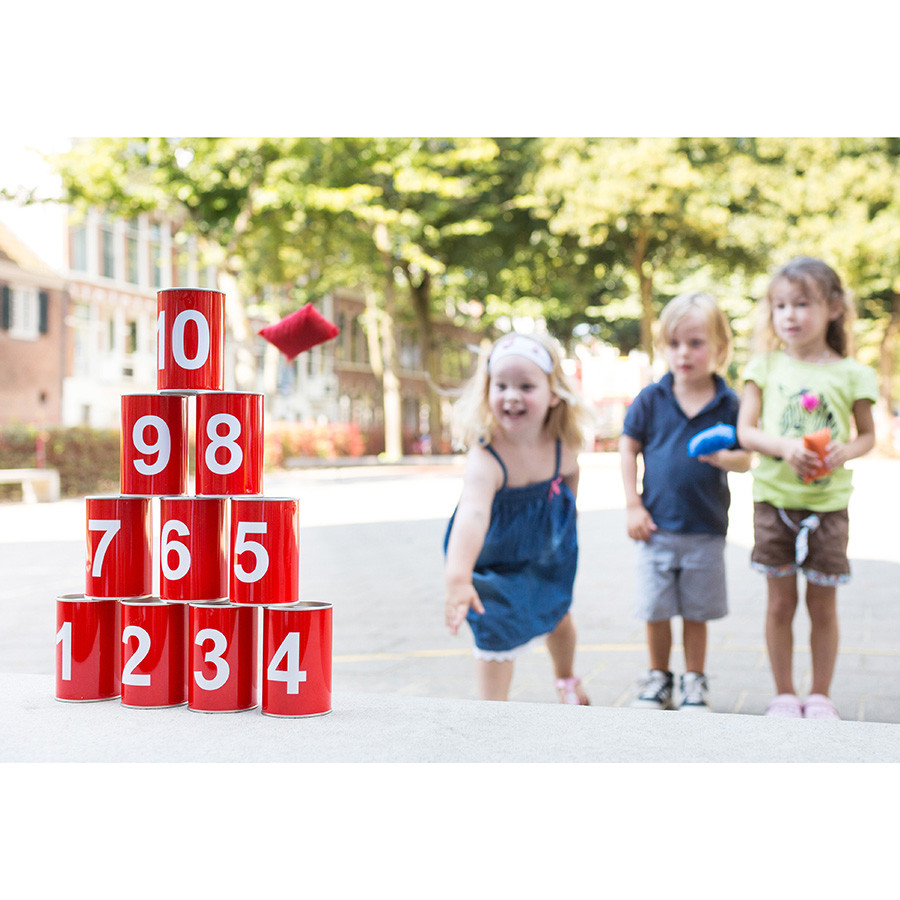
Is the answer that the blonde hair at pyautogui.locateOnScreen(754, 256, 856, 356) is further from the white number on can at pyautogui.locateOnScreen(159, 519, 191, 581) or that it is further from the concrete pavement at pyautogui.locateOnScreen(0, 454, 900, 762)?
the white number on can at pyautogui.locateOnScreen(159, 519, 191, 581)

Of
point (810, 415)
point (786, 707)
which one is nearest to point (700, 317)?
point (810, 415)

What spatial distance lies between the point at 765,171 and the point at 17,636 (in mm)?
22669

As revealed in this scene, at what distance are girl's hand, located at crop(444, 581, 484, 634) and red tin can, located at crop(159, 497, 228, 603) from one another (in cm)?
61

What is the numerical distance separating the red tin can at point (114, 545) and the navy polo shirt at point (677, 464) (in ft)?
5.81

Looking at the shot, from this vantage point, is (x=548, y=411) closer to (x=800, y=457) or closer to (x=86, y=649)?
(x=800, y=457)

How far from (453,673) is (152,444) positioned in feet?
6.95

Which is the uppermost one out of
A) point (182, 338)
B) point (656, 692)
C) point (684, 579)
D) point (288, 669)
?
point (182, 338)

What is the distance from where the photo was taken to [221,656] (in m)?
2.77

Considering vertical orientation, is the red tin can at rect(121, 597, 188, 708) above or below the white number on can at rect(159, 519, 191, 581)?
below

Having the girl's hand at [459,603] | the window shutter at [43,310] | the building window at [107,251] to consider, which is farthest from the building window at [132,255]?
the girl's hand at [459,603]

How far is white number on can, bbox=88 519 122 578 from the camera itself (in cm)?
282

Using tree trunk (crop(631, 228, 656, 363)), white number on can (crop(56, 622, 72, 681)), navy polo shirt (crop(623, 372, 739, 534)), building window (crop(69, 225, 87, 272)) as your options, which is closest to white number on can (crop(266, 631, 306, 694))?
white number on can (crop(56, 622, 72, 681))
